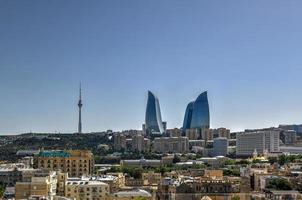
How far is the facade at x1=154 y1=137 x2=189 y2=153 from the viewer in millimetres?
128125

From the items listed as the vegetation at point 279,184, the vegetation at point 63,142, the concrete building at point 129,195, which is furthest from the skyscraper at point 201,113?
the concrete building at point 129,195

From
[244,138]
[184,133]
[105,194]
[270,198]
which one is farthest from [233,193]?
[184,133]

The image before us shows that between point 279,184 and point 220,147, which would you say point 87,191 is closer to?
point 279,184

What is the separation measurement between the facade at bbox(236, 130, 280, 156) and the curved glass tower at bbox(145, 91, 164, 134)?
38.5 m

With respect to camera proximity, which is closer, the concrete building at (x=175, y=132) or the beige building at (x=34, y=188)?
the beige building at (x=34, y=188)

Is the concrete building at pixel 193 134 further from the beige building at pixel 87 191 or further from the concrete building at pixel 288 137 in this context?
the beige building at pixel 87 191

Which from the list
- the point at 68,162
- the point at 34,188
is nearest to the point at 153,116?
the point at 68,162

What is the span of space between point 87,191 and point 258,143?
242 feet

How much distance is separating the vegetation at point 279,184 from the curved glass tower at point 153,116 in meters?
102

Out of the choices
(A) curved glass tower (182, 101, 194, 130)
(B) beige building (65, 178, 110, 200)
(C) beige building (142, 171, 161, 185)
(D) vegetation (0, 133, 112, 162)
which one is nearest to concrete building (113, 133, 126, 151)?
(D) vegetation (0, 133, 112, 162)

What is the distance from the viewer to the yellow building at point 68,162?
56875 mm

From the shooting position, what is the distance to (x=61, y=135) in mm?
154250

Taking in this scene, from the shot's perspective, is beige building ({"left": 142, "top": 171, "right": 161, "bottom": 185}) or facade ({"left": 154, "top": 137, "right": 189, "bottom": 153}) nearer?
beige building ({"left": 142, "top": 171, "right": 161, "bottom": 185})

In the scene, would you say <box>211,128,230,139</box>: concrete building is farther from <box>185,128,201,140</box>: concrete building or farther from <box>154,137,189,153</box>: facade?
<box>154,137,189,153</box>: facade
